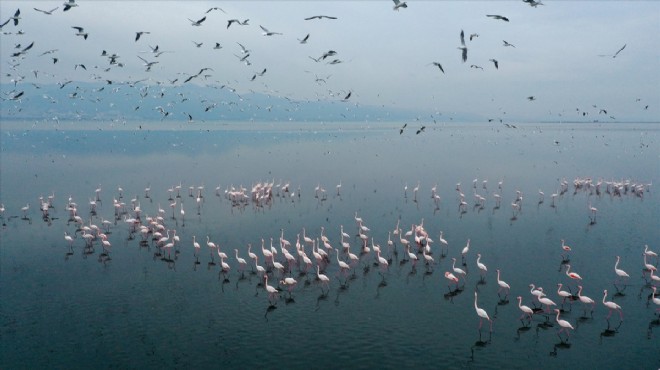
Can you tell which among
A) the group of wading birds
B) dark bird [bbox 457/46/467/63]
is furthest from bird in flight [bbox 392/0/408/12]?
the group of wading birds

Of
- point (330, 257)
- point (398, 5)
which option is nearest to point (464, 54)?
point (398, 5)

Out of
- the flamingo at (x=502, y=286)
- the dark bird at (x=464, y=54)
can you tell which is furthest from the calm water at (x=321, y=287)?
the dark bird at (x=464, y=54)

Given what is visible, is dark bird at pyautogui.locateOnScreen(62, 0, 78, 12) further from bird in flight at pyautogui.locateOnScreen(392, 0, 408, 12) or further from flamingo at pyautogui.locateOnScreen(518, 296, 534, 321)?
flamingo at pyautogui.locateOnScreen(518, 296, 534, 321)

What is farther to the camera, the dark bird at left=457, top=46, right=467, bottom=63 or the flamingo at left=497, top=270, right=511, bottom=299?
the flamingo at left=497, top=270, right=511, bottom=299

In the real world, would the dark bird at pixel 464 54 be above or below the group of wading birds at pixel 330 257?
above

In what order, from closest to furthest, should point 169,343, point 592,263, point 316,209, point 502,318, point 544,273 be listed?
point 169,343, point 502,318, point 544,273, point 592,263, point 316,209

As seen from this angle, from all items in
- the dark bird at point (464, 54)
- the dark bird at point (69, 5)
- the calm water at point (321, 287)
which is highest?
the dark bird at point (69, 5)

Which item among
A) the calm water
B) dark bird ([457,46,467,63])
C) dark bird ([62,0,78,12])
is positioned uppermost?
dark bird ([62,0,78,12])

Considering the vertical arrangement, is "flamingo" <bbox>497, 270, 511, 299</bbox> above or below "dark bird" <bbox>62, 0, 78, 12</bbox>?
below

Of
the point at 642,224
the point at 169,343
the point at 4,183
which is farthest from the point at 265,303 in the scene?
the point at 4,183

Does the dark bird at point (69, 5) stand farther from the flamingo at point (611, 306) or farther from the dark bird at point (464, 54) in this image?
the flamingo at point (611, 306)

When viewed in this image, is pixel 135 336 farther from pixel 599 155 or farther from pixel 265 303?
pixel 599 155
